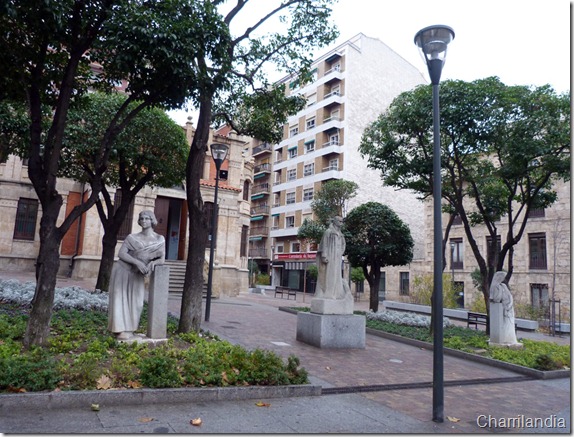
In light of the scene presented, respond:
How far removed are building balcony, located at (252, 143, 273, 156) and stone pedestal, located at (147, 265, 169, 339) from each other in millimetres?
48670

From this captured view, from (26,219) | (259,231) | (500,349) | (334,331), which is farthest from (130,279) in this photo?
(259,231)

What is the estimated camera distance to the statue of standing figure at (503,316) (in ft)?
40.9

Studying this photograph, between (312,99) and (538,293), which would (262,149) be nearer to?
(312,99)

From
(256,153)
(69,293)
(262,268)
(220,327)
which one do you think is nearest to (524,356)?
(220,327)

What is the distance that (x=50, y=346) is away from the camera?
7.34 m

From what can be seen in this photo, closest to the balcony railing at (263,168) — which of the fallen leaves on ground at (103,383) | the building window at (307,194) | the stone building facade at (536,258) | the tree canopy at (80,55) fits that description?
the building window at (307,194)

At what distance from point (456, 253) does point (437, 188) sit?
3042 cm

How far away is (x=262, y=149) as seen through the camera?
2296 inches

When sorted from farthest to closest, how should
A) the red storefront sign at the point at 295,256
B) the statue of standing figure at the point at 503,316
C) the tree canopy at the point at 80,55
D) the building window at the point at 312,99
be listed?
the building window at the point at 312,99
the red storefront sign at the point at 295,256
the statue of standing figure at the point at 503,316
the tree canopy at the point at 80,55

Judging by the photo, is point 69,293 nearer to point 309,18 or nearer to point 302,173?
point 309,18

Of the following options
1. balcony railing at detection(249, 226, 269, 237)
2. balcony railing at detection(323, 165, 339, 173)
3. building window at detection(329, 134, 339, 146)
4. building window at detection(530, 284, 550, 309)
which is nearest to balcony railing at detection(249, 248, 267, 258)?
balcony railing at detection(249, 226, 269, 237)

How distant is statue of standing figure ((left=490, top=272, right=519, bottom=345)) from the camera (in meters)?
12.5

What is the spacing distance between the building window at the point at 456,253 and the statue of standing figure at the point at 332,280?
24.5 meters

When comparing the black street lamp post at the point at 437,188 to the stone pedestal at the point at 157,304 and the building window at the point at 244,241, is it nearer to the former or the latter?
the stone pedestal at the point at 157,304
